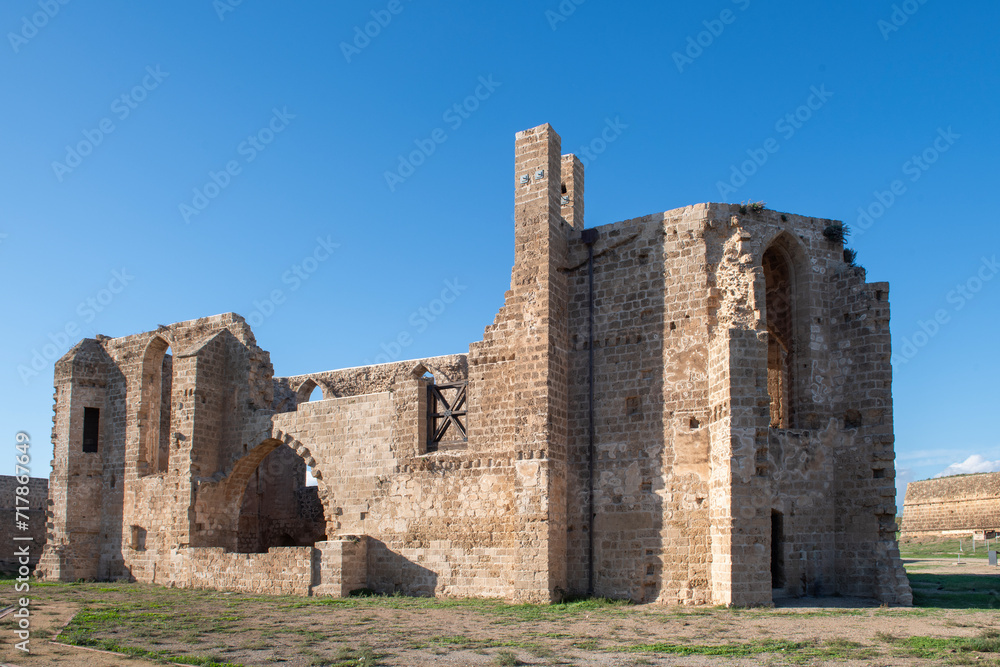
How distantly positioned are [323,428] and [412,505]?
9.38 ft

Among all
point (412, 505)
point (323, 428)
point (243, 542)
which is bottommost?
point (243, 542)

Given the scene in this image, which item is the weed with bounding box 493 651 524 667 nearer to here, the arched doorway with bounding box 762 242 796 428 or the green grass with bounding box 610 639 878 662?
the green grass with bounding box 610 639 878 662

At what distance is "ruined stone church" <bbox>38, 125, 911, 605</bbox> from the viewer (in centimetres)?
1275

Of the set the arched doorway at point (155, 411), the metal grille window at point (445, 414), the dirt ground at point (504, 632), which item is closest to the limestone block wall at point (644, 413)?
the dirt ground at point (504, 632)

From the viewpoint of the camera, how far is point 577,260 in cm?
1488

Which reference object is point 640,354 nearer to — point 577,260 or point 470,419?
point 577,260

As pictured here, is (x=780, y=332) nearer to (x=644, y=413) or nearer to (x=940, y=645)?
(x=644, y=413)

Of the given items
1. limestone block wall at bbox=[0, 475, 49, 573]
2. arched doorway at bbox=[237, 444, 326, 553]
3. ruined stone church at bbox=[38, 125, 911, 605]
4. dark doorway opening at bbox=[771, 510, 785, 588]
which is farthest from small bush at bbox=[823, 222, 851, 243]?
limestone block wall at bbox=[0, 475, 49, 573]

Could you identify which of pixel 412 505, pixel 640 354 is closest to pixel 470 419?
pixel 412 505

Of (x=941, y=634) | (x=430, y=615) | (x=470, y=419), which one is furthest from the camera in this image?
(x=470, y=419)

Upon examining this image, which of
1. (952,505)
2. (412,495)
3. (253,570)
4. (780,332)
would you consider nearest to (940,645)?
(780,332)

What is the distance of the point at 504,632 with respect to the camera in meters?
10.1

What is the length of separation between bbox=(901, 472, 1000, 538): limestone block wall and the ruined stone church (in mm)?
23108

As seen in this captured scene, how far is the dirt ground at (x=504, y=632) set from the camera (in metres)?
8.27
